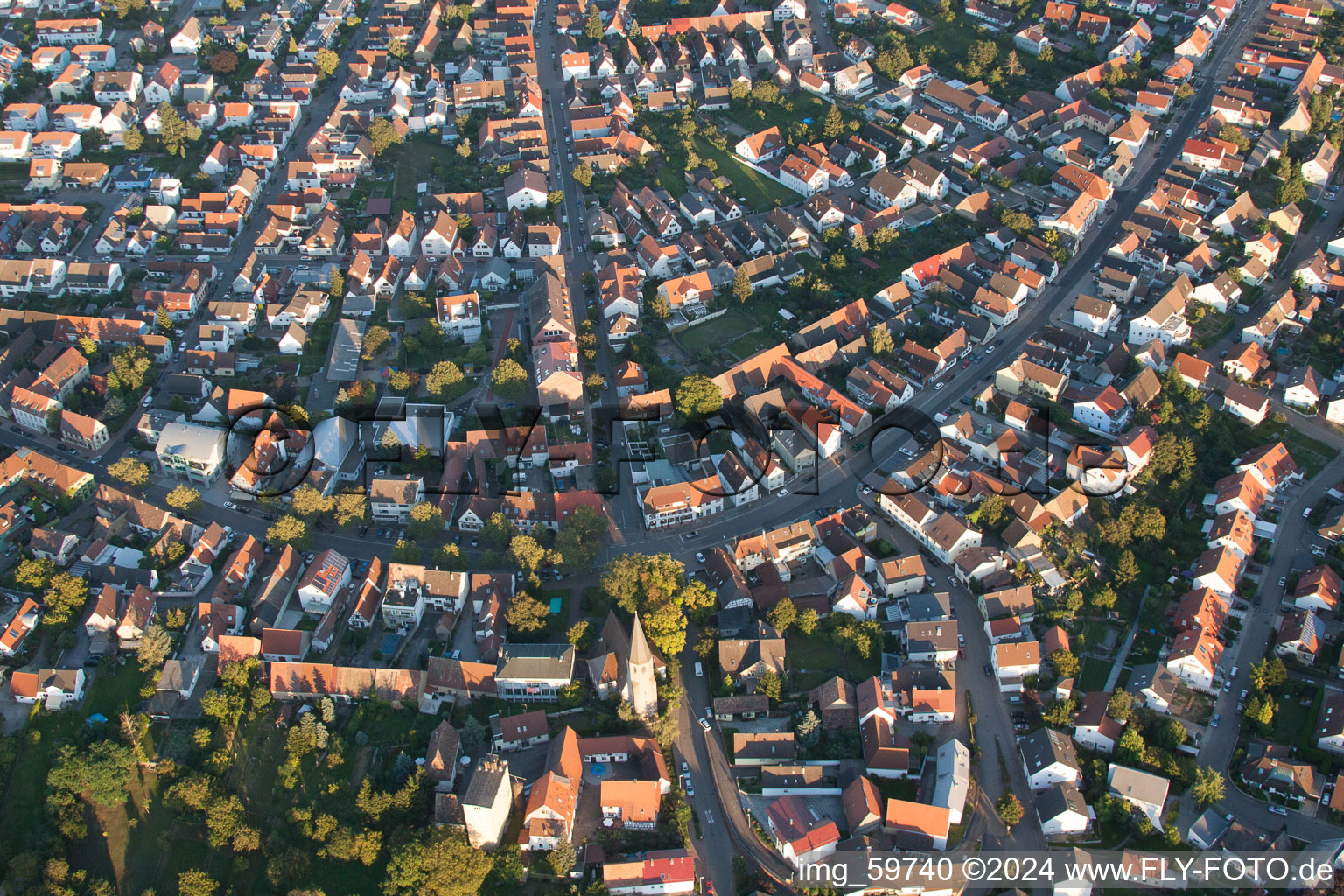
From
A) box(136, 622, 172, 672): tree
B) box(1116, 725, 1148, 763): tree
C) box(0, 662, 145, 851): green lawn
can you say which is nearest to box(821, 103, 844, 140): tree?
box(1116, 725, 1148, 763): tree

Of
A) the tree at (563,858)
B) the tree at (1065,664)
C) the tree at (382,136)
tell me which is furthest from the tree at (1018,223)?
the tree at (563,858)

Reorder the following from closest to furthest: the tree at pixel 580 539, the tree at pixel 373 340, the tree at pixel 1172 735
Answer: the tree at pixel 1172 735, the tree at pixel 580 539, the tree at pixel 373 340

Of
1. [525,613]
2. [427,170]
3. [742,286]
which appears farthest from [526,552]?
[427,170]

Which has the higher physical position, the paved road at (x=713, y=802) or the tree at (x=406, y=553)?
the tree at (x=406, y=553)

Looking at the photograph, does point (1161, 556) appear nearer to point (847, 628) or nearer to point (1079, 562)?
point (1079, 562)

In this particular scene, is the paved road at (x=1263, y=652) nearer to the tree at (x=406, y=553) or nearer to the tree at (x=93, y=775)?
the tree at (x=406, y=553)

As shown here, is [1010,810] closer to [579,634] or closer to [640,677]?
[640,677]

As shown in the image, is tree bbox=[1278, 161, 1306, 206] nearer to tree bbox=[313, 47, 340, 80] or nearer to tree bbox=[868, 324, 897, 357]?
tree bbox=[868, 324, 897, 357]
